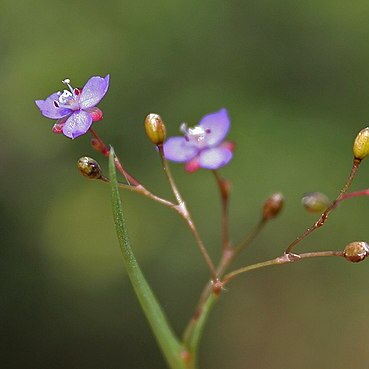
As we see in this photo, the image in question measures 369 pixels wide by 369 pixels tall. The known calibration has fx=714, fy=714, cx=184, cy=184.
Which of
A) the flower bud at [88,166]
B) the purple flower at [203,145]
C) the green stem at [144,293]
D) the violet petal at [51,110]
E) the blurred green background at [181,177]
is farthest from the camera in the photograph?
the blurred green background at [181,177]

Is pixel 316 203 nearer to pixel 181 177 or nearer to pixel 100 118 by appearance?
pixel 100 118

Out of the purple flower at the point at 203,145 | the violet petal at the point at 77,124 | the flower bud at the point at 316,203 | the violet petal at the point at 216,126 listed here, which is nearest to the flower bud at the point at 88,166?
the violet petal at the point at 77,124

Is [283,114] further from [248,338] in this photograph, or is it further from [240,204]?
[248,338]

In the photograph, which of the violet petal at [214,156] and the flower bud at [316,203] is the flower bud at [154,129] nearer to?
the violet petal at [214,156]

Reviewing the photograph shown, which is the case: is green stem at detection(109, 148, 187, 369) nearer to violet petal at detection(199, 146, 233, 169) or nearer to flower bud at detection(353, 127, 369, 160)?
violet petal at detection(199, 146, 233, 169)

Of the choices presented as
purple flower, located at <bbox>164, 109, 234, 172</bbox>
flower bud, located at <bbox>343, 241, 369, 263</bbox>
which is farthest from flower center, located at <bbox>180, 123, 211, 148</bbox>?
flower bud, located at <bbox>343, 241, 369, 263</bbox>

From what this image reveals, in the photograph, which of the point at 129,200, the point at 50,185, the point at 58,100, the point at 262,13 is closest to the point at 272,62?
the point at 262,13
